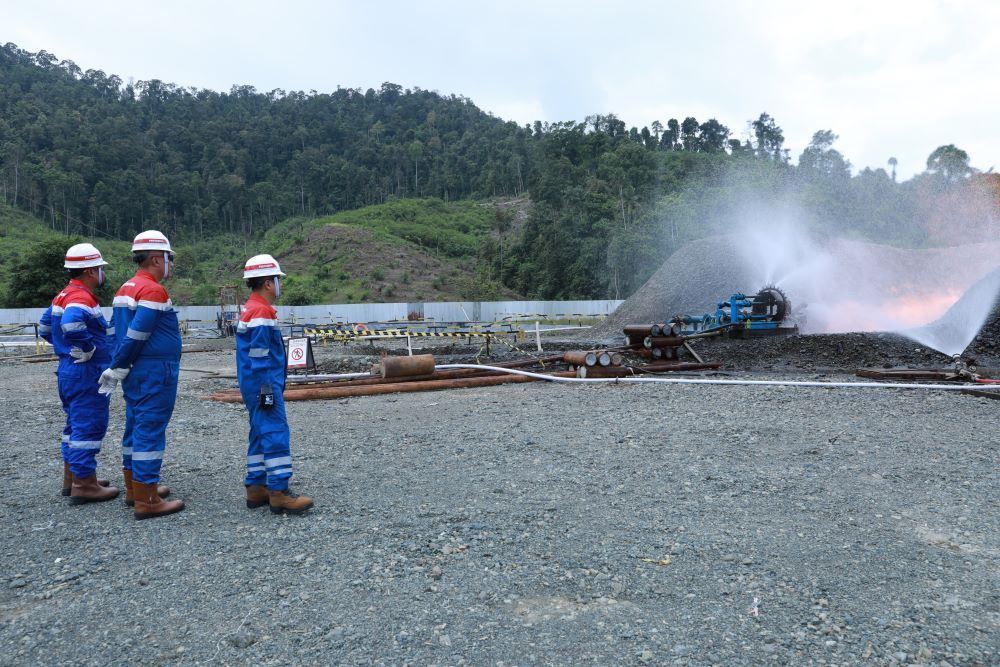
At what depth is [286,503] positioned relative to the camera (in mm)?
4543

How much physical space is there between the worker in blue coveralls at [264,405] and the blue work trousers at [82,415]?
1397 millimetres

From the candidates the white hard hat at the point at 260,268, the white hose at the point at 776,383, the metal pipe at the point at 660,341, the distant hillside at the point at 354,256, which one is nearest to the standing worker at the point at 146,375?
the white hard hat at the point at 260,268

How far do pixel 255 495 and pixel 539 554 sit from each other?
Result: 2.23 m

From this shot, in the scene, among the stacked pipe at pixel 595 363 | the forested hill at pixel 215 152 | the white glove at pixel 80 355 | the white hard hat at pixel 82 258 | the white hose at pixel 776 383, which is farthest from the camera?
the forested hill at pixel 215 152

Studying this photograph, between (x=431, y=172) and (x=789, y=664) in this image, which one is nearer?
(x=789, y=664)

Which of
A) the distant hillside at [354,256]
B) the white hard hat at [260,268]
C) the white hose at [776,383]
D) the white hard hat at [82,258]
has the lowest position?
the white hose at [776,383]

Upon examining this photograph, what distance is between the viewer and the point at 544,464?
5855 millimetres

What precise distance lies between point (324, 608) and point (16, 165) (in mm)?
114076

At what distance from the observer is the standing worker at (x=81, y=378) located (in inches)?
198

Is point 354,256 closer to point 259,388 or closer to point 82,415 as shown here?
point 82,415

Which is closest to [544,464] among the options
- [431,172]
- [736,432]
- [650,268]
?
[736,432]

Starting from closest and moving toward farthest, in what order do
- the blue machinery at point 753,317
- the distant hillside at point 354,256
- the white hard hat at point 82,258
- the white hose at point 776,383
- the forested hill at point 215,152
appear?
the white hard hat at point 82,258 → the white hose at point 776,383 → the blue machinery at point 753,317 → the distant hillside at point 354,256 → the forested hill at point 215,152

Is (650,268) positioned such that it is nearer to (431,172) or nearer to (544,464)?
(544,464)

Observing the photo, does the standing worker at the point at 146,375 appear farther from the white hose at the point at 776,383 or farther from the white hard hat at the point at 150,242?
the white hose at the point at 776,383
